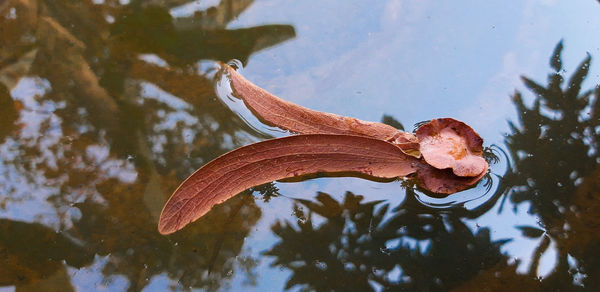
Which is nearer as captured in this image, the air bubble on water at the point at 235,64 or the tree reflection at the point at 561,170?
the tree reflection at the point at 561,170

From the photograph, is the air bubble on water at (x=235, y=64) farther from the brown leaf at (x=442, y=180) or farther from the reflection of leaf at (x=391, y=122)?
the brown leaf at (x=442, y=180)

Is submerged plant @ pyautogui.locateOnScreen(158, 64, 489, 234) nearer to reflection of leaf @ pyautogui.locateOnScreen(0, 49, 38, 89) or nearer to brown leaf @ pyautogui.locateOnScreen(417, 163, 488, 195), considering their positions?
brown leaf @ pyautogui.locateOnScreen(417, 163, 488, 195)

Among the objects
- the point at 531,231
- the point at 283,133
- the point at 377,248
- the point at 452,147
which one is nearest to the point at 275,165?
the point at 283,133

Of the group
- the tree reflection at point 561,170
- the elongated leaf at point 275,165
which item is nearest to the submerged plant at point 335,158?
the elongated leaf at point 275,165

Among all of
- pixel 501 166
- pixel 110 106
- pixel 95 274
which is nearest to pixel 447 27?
pixel 501 166

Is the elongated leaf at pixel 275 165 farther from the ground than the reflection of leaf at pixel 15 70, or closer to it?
farther from the ground

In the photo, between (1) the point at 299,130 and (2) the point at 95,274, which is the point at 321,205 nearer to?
(1) the point at 299,130

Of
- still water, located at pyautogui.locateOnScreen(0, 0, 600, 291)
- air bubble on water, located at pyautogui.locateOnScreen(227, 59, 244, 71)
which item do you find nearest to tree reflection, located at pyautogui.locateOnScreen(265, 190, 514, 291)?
still water, located at pyautogui.locateOnScreen(0, 0, 600, 291)
